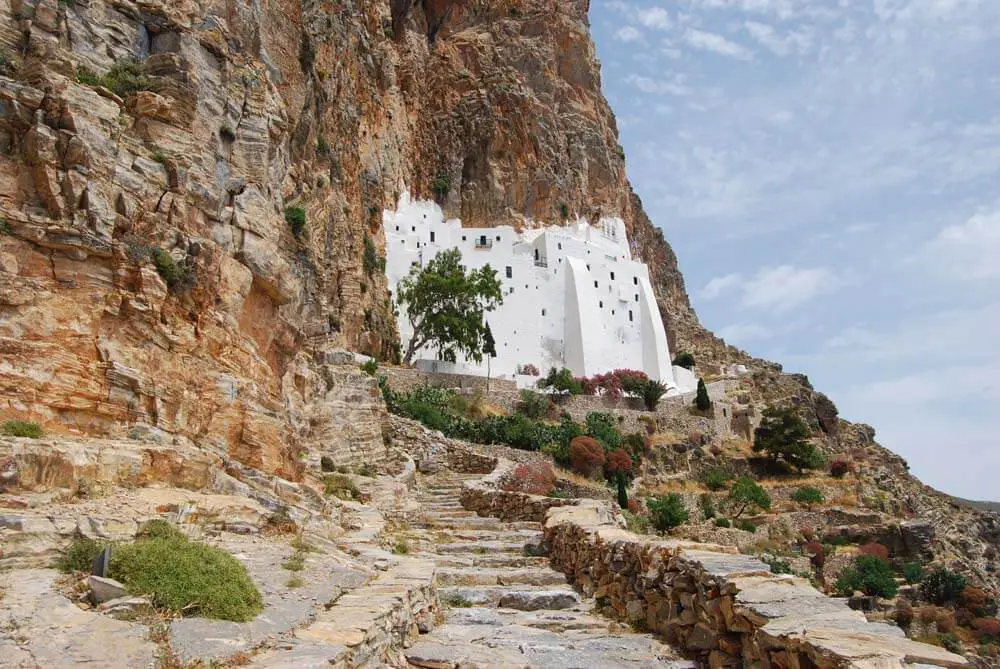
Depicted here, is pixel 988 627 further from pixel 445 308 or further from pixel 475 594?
pixel 445 308

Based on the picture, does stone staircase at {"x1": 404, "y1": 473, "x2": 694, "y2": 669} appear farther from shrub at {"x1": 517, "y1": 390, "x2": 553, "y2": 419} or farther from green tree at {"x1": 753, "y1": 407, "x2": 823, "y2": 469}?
green tree at {"x1": 753, "y1": 407, "x2": 823, "y2": 469}

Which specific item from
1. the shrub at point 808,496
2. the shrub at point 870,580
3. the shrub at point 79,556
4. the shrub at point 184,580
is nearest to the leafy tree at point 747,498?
the shrub at point 808,496

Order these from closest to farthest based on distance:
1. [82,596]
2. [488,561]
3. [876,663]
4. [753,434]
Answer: [876,663] < [82,596] < [488,561] < [753,434]

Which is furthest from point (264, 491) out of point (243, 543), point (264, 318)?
point (264, 318)

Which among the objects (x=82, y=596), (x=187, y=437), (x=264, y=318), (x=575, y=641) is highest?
(x=264, y=318)

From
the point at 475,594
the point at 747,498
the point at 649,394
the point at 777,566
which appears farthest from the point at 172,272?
the point at 649,394

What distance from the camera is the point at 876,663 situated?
352 cm

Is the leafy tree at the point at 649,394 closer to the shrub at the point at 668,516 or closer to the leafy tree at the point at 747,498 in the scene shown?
the leafy tree at the point at 747,498

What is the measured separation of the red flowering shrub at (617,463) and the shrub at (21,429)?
82.6ft

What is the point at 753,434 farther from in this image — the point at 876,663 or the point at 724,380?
the point at 876,663

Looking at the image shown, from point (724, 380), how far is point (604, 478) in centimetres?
2719

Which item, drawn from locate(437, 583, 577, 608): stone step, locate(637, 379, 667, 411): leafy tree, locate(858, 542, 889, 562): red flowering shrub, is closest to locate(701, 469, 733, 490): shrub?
locate(637, 379, 667, 411): leafy tree

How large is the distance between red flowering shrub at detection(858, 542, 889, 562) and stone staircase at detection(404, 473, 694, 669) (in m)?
18.1

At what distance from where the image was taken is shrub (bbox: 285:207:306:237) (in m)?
16.7
